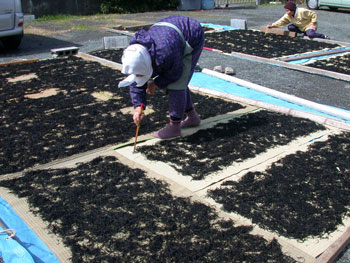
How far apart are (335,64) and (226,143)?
3.28 meters

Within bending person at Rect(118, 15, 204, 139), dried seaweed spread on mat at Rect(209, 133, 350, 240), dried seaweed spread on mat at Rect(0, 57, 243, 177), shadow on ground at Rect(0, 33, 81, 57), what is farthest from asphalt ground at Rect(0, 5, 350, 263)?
bending person at Rect(118, 15, 204, 139)

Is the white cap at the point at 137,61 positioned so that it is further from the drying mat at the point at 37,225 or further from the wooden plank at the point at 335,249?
the wooden plank at the point at 335,249

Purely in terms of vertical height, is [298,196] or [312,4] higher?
[312,4]

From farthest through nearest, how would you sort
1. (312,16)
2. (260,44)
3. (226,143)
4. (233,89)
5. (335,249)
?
(312,16), (260,44), (233,89), (226,143), (335,249)

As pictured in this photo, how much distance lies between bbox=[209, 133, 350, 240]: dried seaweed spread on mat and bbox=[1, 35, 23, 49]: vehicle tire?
17.5 feet

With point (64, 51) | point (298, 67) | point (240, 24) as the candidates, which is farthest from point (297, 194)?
point (240, 24)

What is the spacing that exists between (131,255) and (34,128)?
1675 millimetres

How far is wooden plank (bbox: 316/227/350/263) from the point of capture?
1688mm

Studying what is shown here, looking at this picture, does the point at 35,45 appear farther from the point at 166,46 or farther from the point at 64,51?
the point at 166,46

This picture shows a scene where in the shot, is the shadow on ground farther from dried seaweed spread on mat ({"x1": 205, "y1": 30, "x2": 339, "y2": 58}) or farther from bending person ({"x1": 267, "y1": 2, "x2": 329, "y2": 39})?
bending person ({"x1": 267, "y1": 2, "x2": 329, "y2": 39})

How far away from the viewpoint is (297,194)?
7.07 ft

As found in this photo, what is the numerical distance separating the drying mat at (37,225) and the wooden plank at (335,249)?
3.66ft

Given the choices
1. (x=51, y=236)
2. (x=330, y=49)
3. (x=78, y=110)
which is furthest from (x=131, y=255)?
(x=330, y=49)

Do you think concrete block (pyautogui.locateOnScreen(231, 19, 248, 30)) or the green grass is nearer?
concrete block (pyautogui.locateOnScreen(231, 19, 248, 30))
